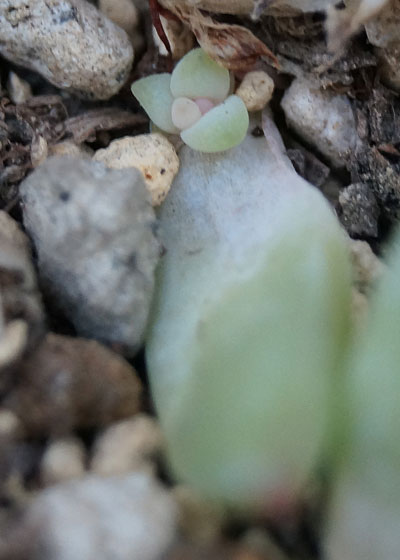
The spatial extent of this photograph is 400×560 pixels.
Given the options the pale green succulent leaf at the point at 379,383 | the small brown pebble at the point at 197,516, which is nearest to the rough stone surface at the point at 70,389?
the small brown pebble at the point at 197,516

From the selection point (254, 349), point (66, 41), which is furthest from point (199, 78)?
point (254, 349)

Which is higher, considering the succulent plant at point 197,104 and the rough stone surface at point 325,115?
the rough stone surface at point 325,115

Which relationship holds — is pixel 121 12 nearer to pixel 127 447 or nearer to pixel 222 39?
pixel 222 39

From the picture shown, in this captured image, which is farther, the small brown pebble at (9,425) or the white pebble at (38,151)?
the white pebble at (38,151)

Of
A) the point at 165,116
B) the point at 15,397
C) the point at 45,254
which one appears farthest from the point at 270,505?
the point at 165,116

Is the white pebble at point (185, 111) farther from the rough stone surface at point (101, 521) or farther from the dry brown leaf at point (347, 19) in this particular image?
the rough stone surface at point (101, 521)

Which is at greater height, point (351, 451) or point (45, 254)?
point (351, 451)

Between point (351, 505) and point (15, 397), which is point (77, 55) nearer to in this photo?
point (15, 397)
